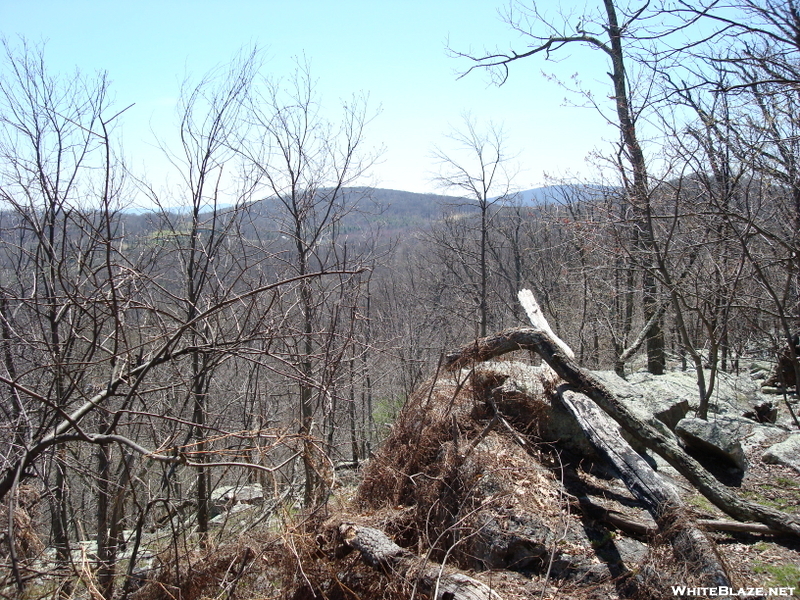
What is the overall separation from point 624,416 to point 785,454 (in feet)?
7.24

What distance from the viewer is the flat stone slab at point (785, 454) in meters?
5.38

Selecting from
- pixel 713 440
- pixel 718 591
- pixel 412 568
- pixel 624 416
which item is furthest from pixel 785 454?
pixel 412 568

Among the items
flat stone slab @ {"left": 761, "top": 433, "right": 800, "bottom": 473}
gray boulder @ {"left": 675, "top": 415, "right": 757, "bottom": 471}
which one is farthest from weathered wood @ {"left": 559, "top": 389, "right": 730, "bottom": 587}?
flat stone slab @ {"left": 761, "top": 433, "right": 800, "bottom": 473}

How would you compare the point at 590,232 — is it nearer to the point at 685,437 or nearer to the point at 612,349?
the point at 685,437

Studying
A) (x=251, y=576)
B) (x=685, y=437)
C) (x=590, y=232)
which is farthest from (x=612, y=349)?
(x=251, y=576)

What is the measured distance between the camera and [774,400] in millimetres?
8406

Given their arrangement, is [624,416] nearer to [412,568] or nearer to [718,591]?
[718,591]

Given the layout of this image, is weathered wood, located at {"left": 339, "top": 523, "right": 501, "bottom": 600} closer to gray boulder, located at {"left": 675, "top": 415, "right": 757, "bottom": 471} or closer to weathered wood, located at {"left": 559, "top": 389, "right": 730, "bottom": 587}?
weathered wood, located at {"left": 559, "top": 389, "right": 730, "bottom": 587}

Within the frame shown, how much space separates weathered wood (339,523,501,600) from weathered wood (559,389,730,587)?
1267mm

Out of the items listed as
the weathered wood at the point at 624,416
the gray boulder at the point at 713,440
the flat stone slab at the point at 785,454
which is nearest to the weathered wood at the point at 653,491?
the weathered wood at the point at 624,416

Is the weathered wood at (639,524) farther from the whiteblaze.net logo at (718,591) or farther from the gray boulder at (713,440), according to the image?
the gray boulder at (713,440)

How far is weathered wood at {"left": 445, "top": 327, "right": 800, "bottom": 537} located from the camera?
398cm

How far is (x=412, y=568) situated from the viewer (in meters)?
3.65

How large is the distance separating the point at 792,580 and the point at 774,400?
5987mm
